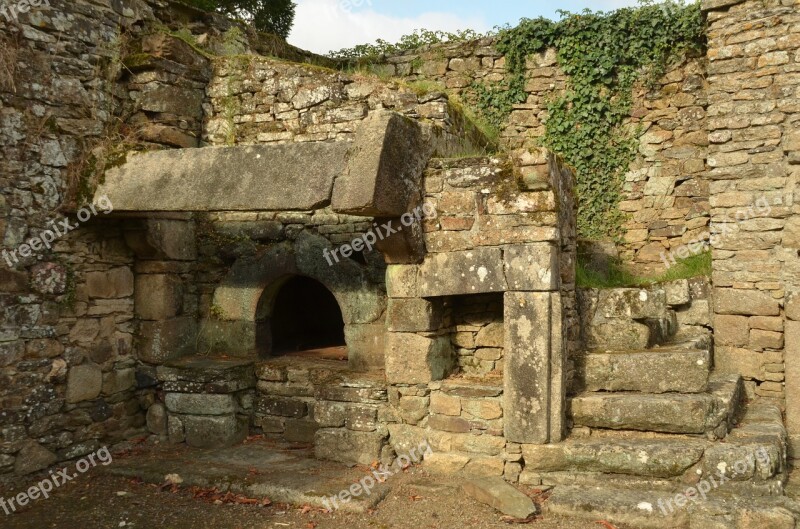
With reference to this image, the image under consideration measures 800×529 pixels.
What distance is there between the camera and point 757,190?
20.9 feet

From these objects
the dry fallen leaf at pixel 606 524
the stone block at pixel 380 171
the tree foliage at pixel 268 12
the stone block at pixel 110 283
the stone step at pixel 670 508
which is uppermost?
the tree foliage at pixel 268 12

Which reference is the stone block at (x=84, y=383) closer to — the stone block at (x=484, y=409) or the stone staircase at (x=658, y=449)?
the stone block at (x=484, y=409)

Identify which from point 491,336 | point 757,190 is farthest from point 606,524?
point 757,190

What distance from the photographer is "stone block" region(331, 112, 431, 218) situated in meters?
4.64

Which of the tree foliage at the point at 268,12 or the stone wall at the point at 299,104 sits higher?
the tree foliage at the point at 268,12

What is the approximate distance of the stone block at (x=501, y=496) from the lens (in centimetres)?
453

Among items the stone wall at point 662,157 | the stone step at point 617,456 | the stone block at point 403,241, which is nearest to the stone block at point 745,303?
the stone wall at point 662,157

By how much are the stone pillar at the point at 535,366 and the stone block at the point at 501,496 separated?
14.8 inches

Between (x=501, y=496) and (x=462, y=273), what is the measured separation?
1.61 metres

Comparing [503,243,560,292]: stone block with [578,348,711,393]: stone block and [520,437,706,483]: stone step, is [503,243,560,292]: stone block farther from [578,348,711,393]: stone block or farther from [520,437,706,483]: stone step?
[520,437,706,483]: stone step

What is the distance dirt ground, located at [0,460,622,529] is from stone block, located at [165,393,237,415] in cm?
98

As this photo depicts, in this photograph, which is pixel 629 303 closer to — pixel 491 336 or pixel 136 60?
pixel 491 336

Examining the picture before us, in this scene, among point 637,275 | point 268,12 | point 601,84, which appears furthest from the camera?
point 268,12

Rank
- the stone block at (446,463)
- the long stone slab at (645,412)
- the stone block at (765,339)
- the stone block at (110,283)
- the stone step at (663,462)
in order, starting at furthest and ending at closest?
1. the stone block at (765,339)
2. the stone block at (110,283)
3. the stone block at (446,463)
4. the long stone slab at (645,412)
5. the stone step at (663,462)
